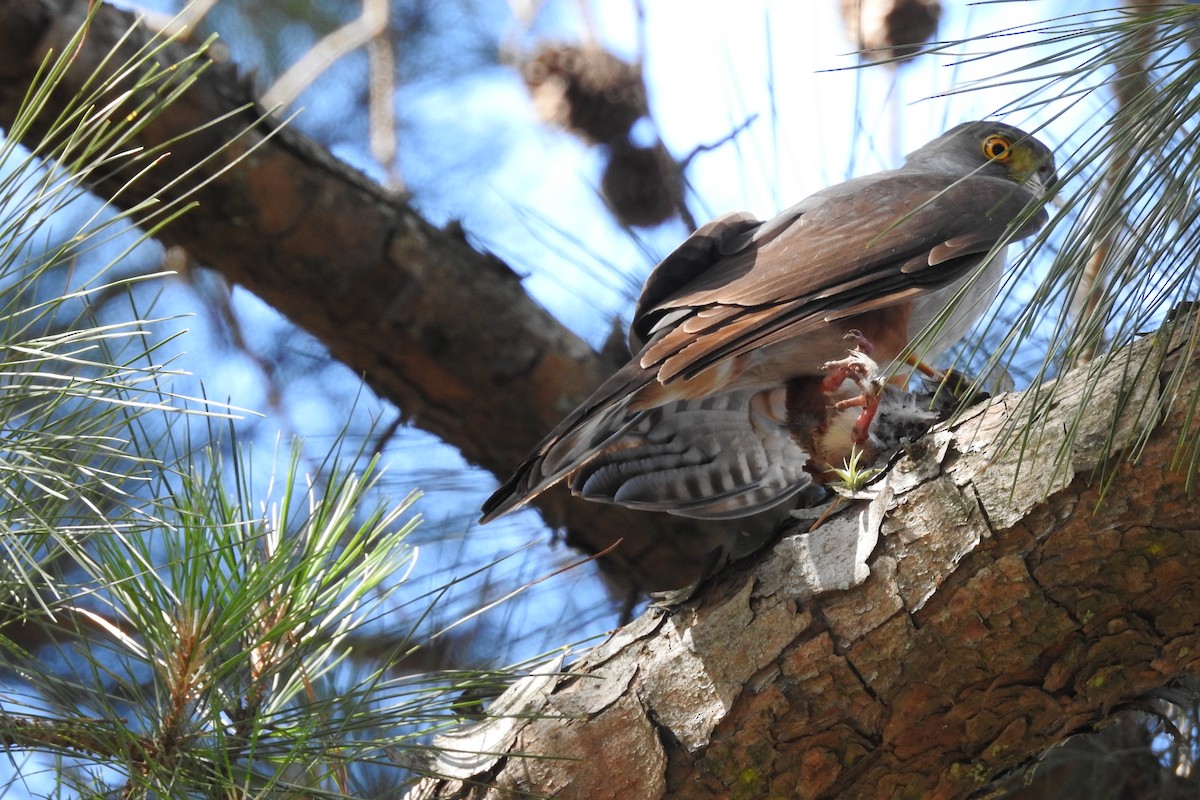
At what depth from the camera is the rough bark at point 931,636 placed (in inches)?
54.3

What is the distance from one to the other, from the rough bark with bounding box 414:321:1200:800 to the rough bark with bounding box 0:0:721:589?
5.20ft

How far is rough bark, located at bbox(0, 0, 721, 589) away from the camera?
3.08 metres

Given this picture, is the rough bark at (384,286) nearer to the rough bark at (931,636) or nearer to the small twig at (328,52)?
the small twig at (328,52)

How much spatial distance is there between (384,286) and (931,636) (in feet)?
7.17

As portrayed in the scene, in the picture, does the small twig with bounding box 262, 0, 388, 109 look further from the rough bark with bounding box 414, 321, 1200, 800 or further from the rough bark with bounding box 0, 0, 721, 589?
the rough bark with bounding box 414, 321, 1200, 800

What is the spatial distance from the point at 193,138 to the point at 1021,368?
7.75 ft

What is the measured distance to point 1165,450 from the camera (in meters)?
1.34

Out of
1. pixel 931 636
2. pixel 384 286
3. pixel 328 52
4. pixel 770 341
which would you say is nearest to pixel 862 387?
pixel 770 341

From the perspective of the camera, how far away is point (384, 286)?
10.7 feet

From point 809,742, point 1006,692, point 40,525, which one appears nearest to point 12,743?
point 40,525

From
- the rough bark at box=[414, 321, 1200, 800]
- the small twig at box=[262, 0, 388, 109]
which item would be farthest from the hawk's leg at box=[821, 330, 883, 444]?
the small twig at box=[262, 0, 388, 109]

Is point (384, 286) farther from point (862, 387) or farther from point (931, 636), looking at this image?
point (931, 636)

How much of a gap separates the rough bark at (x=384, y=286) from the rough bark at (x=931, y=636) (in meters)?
1.58

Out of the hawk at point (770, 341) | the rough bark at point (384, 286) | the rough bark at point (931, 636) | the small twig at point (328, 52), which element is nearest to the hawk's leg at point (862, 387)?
the hawk at point (770, 341)
